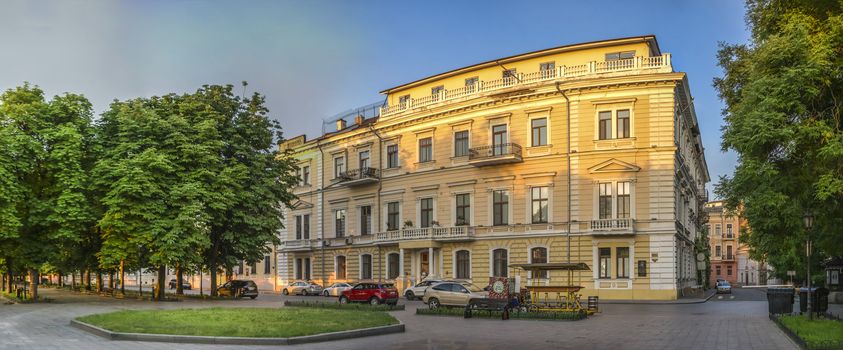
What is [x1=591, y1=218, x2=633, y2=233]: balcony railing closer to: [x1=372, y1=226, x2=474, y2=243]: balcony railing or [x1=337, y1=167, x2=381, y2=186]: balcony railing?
[x1=372, y1=226, x2=474, y2=243]: balcony railing

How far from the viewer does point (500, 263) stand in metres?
46.5

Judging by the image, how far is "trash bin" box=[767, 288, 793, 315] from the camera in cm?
2675

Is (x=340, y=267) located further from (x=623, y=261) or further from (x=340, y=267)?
(x=623, y=261)

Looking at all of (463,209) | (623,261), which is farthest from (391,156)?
(623,261)

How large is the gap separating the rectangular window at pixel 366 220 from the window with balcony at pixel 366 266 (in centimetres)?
190

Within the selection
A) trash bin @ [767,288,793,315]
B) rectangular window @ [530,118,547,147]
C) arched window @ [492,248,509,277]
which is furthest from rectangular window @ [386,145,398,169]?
trash bin @ [767,288,793,315]

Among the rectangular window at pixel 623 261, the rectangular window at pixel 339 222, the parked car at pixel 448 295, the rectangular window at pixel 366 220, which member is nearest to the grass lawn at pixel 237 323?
the parked car at pixel 448 295

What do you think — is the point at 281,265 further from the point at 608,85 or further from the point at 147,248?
the point at 608,85

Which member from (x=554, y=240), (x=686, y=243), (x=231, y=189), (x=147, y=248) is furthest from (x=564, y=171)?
(x=147, y=248)

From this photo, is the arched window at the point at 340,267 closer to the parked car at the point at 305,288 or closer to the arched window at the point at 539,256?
the parked car at the point at 305,288

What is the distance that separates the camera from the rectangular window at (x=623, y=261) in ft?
138

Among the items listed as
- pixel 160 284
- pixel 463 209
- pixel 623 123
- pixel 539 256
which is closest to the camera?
pixel 160 284

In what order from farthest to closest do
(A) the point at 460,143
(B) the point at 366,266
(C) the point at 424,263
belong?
1. (B) the point at 366,266
2. (C) the point at 424,263
3. (A) the point at 460,143

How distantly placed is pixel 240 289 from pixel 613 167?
83.3 feet
